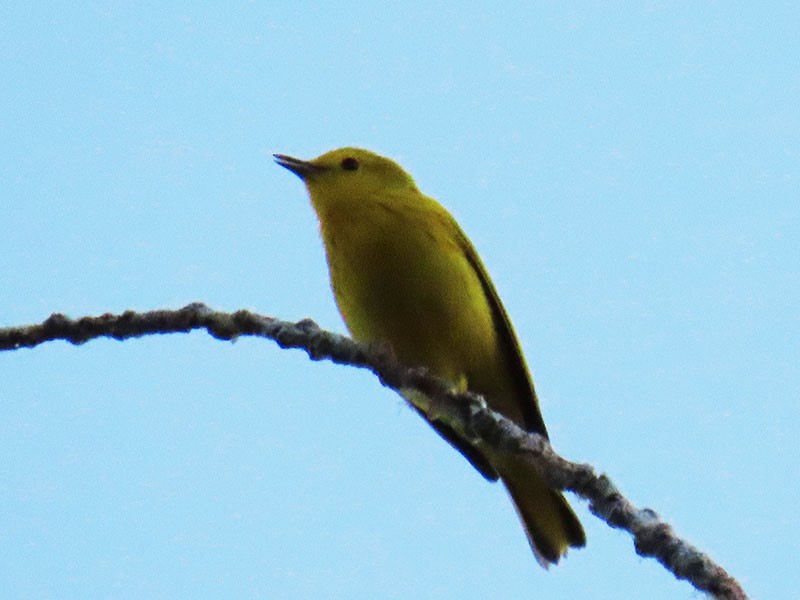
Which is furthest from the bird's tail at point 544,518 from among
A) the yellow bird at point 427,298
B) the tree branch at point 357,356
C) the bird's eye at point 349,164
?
the tree branch at point 357,356

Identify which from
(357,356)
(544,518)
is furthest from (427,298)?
(357,356)

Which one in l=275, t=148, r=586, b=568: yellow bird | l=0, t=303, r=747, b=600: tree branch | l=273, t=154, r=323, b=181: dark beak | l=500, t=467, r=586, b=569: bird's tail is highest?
l=273, t=154, r=323, b=181: dark beak

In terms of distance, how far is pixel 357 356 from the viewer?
369 centimetres

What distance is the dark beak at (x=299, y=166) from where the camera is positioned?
20.4 feet

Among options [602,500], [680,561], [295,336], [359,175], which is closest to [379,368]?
[295,336]

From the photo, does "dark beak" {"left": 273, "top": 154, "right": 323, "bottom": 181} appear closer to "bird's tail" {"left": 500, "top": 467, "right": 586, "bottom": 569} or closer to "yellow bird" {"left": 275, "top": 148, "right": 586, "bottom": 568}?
"yellow bird" {"left": 275, "top": 148, "right": 586, "bottom": 568}

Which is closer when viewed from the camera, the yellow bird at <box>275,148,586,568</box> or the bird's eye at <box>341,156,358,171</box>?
the yellow bird at <box>275,148,586,568</box>

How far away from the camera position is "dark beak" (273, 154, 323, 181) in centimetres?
621

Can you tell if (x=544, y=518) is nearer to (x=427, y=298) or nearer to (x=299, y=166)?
(x=427, y=298)

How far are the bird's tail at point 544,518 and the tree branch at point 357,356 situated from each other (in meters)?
2.04

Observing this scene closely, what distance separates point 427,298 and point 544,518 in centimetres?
147

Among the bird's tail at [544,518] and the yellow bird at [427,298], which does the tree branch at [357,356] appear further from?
the bird's tail at [544,518]

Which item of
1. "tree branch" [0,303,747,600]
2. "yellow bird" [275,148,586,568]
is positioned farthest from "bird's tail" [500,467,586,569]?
"tree branch" [0,303,747,600]

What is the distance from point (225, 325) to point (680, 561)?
1575 mm
